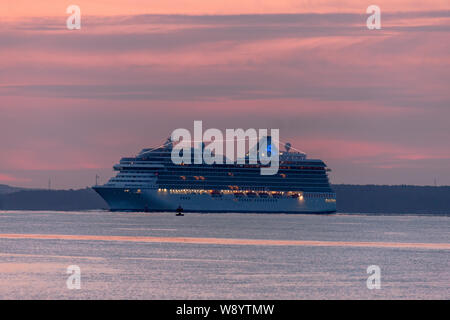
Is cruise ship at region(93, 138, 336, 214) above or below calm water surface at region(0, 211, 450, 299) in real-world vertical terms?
above

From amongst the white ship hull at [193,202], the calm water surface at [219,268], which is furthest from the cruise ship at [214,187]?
the calm water surface at [219,268]

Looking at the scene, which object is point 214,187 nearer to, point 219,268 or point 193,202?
point 193,202

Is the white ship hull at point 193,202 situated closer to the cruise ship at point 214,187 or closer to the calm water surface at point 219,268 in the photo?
the cruise ship at point 214,187

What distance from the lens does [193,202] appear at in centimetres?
14162

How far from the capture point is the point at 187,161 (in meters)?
145

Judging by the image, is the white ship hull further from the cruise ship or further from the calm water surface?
the calm water surface

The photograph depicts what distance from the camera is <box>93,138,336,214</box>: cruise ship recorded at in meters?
141

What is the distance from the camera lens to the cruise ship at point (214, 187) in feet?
462

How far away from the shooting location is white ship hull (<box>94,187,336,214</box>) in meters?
140

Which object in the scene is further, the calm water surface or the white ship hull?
the white ship hull

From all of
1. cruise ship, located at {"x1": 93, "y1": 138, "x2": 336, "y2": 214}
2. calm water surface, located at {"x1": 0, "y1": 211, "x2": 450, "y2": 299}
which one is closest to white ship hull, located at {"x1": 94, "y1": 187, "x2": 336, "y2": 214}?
cruise ship, located at {"x1": 93, "y1": 138, "x2": 336, "y2": 214}
